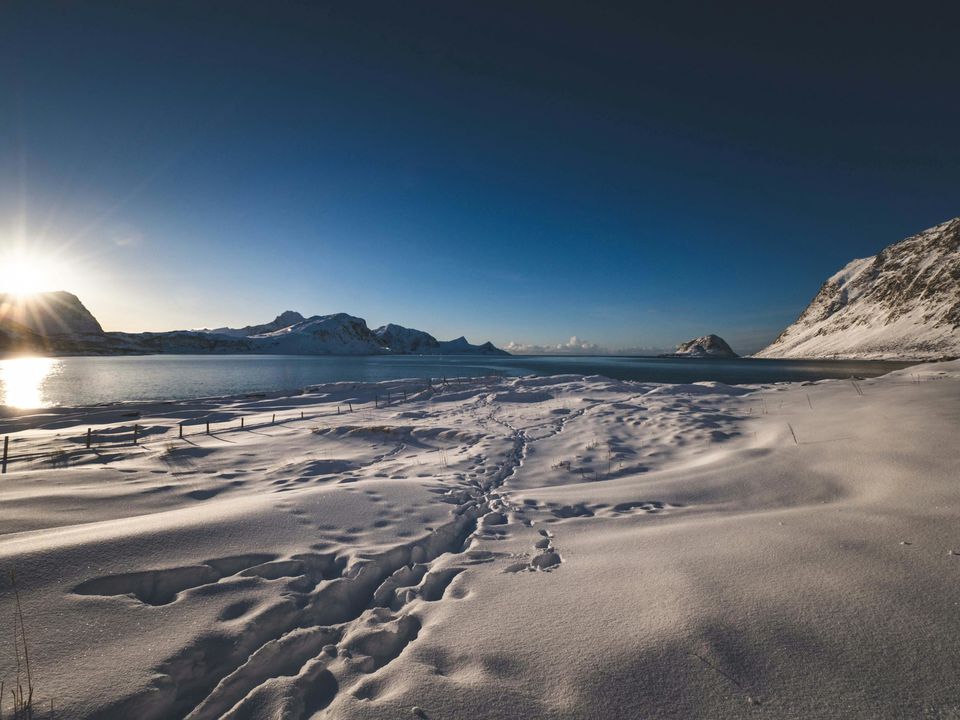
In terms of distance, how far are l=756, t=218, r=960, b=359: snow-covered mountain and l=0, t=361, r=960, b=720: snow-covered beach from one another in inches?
5300

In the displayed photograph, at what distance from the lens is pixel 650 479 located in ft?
30.9

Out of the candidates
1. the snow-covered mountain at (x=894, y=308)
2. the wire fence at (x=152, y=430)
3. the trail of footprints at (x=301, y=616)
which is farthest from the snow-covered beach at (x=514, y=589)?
the snow-covered mountain at (x=894, y=308)

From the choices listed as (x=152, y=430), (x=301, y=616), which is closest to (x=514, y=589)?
(x=301, y=616)

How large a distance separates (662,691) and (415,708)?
6.40 ft

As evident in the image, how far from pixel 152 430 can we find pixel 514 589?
2710 cm

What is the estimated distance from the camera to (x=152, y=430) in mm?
22688

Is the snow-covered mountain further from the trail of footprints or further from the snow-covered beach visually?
the trail of footprints

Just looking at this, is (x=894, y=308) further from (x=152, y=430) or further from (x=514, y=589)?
(x=152, y=430)

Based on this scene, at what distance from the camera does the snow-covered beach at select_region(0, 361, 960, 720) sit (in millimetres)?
3025

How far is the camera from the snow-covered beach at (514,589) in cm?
303

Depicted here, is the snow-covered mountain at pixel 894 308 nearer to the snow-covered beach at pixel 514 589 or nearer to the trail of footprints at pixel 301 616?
the snow-covered beach at pixel 514 589

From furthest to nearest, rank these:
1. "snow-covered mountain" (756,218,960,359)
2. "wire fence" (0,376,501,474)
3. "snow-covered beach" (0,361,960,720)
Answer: "snow-covered mountain" (756,218,960,359) < "wire fence" (0,376,501,474) < "snow-covered beach" (0,361,960,720)

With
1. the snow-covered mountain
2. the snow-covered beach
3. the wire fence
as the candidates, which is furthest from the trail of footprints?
the snow-covered mountain

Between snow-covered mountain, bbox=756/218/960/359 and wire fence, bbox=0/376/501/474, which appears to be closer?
wire fence, bbox=0/376/501/474
